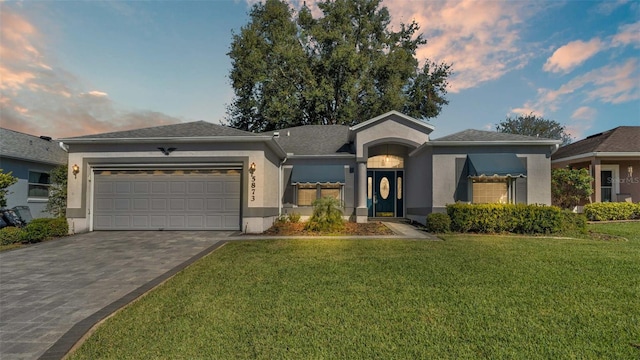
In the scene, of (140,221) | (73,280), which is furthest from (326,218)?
(73,280)

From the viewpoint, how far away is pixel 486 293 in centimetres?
534

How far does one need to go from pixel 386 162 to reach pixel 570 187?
11770mm

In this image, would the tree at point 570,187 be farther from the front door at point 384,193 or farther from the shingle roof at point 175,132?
the shingle roof at point 175,132

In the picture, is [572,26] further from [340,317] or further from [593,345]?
[340,317]

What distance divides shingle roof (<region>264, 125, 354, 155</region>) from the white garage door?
5450 millimetres

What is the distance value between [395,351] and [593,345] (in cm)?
240

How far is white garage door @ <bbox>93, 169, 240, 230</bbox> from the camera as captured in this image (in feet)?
45.0

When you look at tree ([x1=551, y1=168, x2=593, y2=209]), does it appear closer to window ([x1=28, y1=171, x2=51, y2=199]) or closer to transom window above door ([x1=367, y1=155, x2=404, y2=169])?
transom window above door ([x1=367, y1=155, x2=404, y2=169])

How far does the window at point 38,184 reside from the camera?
1775 centimetres

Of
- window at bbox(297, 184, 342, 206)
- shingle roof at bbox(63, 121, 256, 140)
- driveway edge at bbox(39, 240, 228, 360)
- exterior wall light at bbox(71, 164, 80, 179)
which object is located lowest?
driveway edge at bbox(39, 240, 228, 360)

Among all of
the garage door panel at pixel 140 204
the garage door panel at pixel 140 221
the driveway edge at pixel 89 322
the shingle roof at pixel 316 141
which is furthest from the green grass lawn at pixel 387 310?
the shingle roof at pixel 316 141

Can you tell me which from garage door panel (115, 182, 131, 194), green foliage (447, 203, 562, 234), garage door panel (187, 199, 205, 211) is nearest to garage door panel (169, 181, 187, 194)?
garage door panel (187, 199, 205, 211)

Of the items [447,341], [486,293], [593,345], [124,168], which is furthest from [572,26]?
[124,168]

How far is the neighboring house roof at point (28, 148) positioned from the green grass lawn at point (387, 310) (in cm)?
1677
